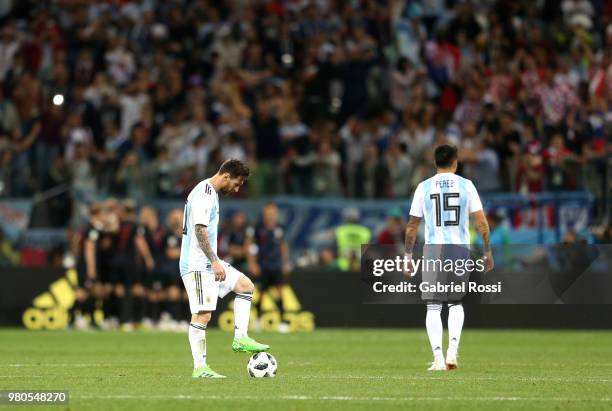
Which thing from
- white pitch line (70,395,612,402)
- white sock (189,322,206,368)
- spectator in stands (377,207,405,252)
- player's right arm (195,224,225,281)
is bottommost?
white pitch line (70,395,612,402)

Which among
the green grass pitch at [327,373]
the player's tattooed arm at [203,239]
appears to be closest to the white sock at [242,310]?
the green grass pitch at [327,373]

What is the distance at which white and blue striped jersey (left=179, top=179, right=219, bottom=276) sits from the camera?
13.6m

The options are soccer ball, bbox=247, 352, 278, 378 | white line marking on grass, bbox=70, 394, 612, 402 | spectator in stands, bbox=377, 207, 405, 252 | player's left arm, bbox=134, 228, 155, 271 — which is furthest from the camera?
player's left arm, bbox=134, 228, 155, 271

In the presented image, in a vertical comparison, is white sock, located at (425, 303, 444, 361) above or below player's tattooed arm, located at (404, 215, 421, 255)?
below

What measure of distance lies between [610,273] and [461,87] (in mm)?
5324

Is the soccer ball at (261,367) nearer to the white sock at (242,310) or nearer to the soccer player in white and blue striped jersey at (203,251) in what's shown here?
the soccer player in white and blue striped jersey at (203,251)

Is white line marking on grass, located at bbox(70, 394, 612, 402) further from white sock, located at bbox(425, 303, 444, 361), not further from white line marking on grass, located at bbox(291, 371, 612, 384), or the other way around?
white sock, located at bbox(425, 303, 444, 361)

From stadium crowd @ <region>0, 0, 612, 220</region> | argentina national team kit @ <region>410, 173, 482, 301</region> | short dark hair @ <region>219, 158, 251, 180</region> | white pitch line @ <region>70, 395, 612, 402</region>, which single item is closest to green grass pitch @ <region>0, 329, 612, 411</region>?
white pitch line @ <region>70, 395, 612, 402</region>

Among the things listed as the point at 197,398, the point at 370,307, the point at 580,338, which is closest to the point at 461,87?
the point at 370,307

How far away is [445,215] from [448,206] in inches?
3.9

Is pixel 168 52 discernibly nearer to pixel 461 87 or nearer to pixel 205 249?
pixel 461 87

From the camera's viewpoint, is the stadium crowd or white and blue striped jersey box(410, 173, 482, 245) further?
the stadium crowd

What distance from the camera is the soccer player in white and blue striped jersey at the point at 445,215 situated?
583 inches

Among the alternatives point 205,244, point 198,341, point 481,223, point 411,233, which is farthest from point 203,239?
point 481,223
